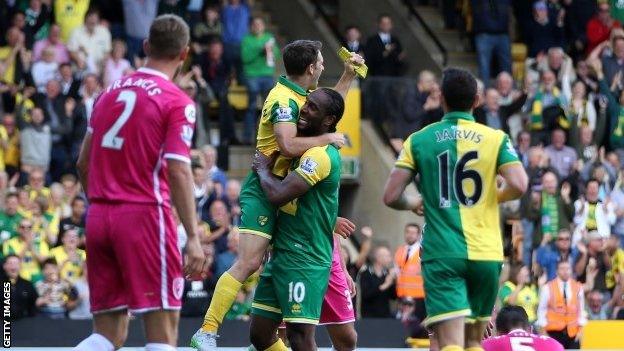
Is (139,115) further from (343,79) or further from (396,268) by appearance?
(396,268)

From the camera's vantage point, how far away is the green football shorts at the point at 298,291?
1011 cm

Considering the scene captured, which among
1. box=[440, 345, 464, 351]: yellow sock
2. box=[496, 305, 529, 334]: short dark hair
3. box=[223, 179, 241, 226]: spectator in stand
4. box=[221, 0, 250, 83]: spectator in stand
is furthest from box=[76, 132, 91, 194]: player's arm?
box=[221, 0, 250, 83]: spectator in stand

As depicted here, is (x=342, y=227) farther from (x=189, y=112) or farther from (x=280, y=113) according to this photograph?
(x=189, y=112)

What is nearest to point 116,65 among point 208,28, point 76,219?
point 208,28

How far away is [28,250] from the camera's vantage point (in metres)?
17.7

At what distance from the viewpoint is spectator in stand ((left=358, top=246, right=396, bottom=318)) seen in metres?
18.4

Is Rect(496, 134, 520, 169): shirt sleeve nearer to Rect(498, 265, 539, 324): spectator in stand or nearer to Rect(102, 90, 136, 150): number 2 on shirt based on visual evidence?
Rect(102, 90, 136, 150): number 2 on shirt

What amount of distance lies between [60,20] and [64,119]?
2.23 metres

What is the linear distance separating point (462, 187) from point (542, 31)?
15042 mm

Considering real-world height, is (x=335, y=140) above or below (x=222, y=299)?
above

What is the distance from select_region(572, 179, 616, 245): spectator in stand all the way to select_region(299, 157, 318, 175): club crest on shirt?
10.9 meters

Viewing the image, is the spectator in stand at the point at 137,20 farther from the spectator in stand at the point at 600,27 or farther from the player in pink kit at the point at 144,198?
the player in pink kit at the point at 144,198

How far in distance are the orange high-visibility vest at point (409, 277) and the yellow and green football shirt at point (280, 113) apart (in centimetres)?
772

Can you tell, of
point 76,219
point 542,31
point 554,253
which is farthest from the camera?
point 542,31
